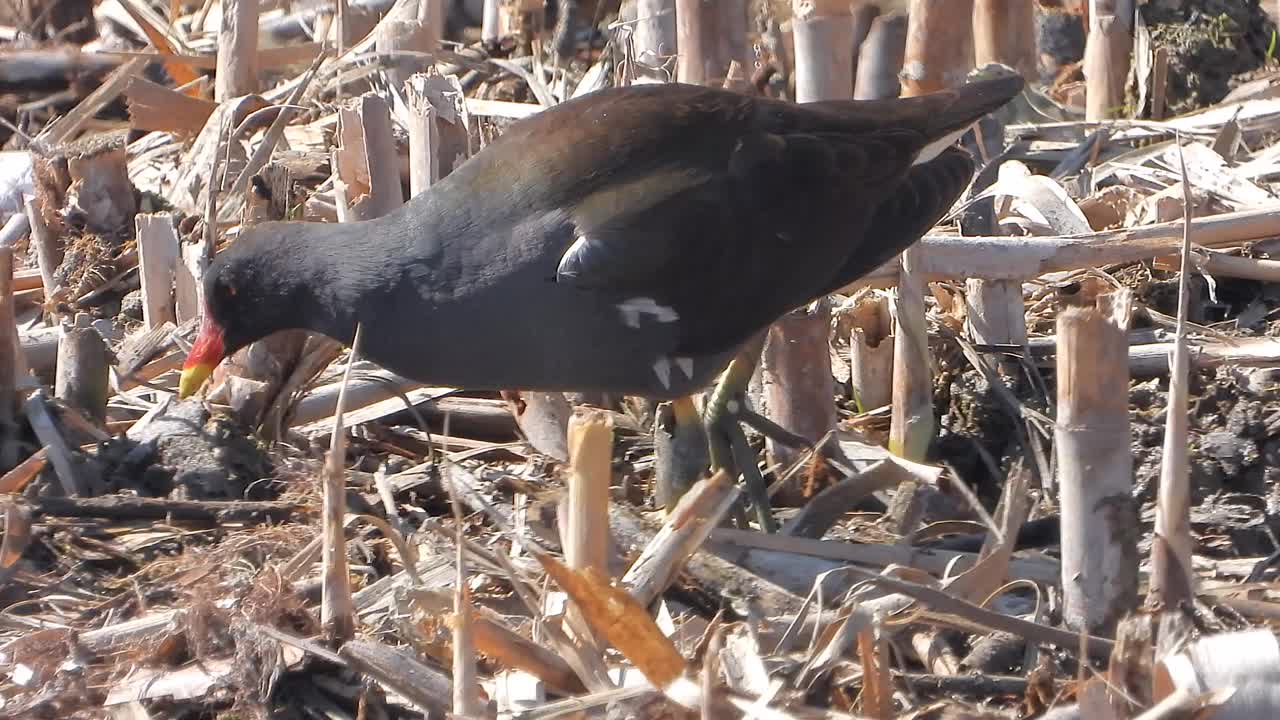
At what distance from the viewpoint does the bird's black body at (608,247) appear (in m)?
3.76

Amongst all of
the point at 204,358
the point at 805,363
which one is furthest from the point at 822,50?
the point at 204,358

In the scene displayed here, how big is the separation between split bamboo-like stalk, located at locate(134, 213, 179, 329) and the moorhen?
2.28ft

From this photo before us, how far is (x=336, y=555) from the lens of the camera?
2756 millimetres

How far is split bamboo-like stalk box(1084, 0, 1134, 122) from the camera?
562 centimetres

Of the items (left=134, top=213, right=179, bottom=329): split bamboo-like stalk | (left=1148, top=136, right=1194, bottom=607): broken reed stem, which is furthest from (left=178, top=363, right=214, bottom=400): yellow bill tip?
(left=1148, top=136, right=1194, bottom=607): broken reed stem

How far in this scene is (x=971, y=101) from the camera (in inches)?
173

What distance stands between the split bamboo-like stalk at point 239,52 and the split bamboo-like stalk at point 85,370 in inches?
69.8

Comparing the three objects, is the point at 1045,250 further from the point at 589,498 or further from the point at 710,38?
the point at 589,498

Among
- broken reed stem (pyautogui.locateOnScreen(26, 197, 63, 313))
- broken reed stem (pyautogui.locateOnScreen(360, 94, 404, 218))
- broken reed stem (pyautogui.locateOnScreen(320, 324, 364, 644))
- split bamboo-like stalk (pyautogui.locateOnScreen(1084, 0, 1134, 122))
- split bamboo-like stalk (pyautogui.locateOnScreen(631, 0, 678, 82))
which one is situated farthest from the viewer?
split bamboo-like stalk (pyautogui.locateOnScreen(1084, 0, 1134, 122))

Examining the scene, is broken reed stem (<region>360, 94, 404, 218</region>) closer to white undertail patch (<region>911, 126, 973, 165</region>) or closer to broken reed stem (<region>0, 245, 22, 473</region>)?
broken reed stem (<region>0, 245, 22, 473</region>)

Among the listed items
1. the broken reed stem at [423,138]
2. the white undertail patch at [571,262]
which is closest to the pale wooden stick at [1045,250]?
the white undertail patch at [571,262]

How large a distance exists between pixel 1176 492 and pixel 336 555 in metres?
1.35

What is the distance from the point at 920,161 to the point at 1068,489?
6.15 ft

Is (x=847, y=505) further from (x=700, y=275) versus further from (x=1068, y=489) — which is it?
(x=1068, y=489)
